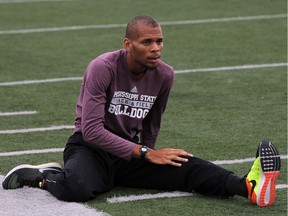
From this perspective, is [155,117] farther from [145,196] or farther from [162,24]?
[162,24]

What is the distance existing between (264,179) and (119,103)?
3.50 feet

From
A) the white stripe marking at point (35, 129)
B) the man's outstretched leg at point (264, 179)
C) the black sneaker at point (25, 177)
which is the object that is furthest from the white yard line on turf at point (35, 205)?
the white stripe marking at point (35, 129)

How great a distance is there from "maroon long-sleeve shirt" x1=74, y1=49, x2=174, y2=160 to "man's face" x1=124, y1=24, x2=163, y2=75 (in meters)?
0.13

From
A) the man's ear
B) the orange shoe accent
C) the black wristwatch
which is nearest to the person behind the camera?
the orange shoe accent

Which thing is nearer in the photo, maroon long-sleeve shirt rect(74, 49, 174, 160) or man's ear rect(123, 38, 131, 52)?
maroon long-sleeve shirt rect(74, 49, 174, 160)

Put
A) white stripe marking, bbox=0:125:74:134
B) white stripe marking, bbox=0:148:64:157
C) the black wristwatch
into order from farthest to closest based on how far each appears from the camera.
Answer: white stripe marking, bbox=0:125:74:134 → white stripe marking, bbox=0:148:64:157 → the black wristwatch

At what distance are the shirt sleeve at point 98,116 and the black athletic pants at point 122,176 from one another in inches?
6.0

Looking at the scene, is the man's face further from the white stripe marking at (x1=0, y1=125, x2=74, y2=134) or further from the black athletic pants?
the white stripe marking at (x1=0, y1=125, x2=74, y2=134)

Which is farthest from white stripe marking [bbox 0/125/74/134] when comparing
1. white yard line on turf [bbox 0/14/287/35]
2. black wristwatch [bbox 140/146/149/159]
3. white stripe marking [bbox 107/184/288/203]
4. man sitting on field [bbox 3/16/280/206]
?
white yard line on turf [bbox 0/14/287/35]

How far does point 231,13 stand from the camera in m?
14.3

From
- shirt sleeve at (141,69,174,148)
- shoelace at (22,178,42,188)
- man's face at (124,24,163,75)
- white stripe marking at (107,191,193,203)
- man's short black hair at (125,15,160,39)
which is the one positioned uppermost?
man's short black hair at (125,15,160,39)

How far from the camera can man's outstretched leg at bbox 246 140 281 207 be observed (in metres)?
5.68

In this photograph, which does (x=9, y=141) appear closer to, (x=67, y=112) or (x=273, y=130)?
(x=67, y=112)

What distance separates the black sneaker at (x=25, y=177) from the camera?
5.98 m
